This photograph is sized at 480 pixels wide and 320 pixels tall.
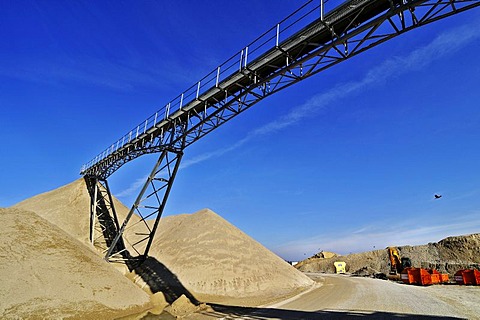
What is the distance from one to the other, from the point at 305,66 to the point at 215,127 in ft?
18.8

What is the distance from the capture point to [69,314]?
1164cm

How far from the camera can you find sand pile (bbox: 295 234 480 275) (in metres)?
37.3

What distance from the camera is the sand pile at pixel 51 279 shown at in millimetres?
11250

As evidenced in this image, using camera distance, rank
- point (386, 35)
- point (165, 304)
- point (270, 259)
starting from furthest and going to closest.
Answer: point (270, 259) < point (165, 304) < point (386, 35)

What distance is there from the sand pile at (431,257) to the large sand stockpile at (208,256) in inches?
857

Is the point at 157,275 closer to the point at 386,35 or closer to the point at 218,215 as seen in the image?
the point at 218,215

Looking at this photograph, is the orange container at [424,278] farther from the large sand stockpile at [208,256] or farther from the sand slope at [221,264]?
the sand slope at [221,264]

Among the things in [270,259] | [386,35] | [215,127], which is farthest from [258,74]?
[270,259]

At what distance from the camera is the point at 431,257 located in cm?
4334

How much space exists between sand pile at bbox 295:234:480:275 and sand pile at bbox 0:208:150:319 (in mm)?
36748

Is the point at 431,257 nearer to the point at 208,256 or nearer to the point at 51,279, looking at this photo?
the point at 208,256

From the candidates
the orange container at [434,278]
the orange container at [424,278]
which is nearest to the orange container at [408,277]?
the orange container at [424,278]

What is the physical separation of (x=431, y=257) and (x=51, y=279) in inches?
1901

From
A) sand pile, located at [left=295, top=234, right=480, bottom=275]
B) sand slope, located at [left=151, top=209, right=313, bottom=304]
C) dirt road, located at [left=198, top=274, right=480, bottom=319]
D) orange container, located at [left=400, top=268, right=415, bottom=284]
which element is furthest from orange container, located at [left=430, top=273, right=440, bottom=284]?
sand pile, located at [left=295, top=234, right=480, bottom=275]
